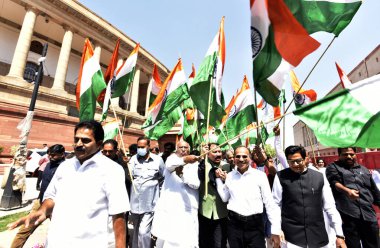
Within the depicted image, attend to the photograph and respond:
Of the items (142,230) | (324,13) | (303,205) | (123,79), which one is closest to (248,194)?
(303,205)

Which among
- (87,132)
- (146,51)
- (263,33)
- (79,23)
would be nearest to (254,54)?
(263,33)

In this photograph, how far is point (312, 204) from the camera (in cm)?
259

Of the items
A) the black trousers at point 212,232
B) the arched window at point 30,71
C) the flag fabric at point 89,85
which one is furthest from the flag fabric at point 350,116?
the arched window at point 30,71

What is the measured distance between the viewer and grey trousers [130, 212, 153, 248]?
3693 millimetres

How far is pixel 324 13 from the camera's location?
270 cm

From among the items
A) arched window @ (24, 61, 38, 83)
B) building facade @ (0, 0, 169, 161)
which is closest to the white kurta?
building facade @ (0, 0, 169, 161)

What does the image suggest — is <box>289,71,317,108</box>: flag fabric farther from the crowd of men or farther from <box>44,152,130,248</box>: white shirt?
<box>44,152,130,248</box>: white shirt

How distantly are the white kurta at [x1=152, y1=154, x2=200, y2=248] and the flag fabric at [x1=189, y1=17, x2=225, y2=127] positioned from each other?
1243 millimetres

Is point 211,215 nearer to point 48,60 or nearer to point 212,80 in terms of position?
point 212,80

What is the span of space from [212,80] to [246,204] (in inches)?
83.8

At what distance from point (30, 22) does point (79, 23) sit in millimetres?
4079

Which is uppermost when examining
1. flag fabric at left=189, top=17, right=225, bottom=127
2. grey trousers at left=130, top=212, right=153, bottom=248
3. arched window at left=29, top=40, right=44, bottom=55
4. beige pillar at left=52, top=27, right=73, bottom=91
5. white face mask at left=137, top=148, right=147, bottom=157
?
arched window at left=29, top=40, right=44, bottom=55

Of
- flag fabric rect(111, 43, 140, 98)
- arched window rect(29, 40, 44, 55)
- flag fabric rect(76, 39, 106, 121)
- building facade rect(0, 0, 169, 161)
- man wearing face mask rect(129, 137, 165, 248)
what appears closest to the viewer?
man wearing face mask rect(129, 137, 165, 248)

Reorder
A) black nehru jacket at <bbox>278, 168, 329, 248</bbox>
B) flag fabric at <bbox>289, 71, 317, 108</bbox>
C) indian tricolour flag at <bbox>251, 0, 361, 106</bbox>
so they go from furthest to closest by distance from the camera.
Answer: flag fabric at <bbox>289, 71, 317, 108</bbox> < indian tricolour flag at <bbox>251, 0, 361, 106</bbox> < black nehru jacket at <bbox>278, 168, 329, 248</bbox>
